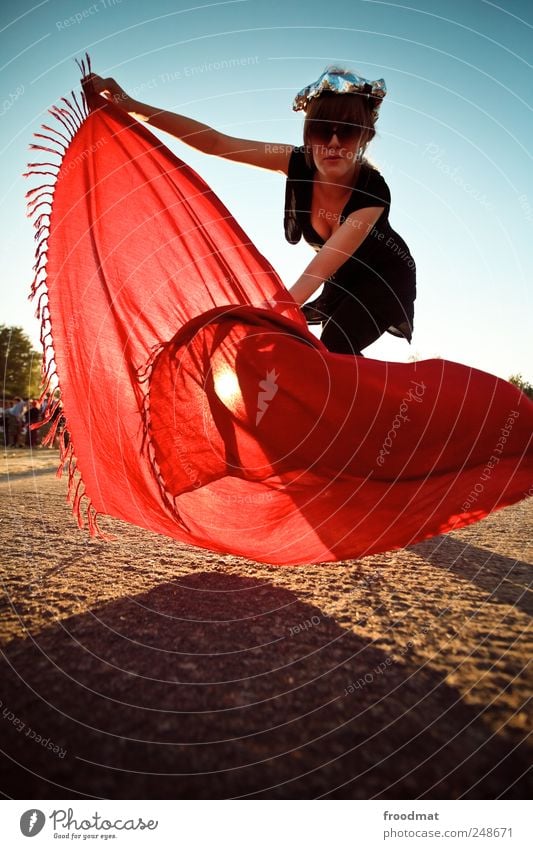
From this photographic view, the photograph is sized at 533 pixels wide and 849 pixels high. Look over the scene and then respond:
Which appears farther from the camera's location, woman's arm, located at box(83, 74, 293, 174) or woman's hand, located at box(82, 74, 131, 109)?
woman's arm, located at box(83, 74, 293, 174)

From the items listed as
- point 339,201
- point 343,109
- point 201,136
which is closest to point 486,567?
point 339,201

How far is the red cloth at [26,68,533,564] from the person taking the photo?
1.78m

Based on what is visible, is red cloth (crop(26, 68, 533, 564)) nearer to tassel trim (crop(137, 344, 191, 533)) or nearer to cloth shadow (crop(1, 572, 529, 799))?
tassel trim (crop(137, 344, 191, 533))

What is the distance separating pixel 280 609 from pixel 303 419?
748 mm

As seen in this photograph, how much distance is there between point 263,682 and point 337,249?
1810 mm

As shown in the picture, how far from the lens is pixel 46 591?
1.78 m

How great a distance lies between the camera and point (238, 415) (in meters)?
1.81

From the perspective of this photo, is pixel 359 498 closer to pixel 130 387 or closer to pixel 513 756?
pixel 513 756

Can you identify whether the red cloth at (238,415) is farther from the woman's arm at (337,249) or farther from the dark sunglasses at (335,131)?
the dark sunglasses at (335,131)

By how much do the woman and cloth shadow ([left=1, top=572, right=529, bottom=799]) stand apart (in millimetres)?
1615

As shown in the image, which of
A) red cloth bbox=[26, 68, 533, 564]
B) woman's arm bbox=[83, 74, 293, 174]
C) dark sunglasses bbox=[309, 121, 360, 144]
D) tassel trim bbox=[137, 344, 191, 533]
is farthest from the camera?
woman's arm bbox=[83, 74, 293, 174]

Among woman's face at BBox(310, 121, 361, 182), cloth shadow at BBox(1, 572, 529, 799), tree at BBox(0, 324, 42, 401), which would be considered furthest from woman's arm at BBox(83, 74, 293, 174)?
tree at BBox(0, 324, 42, 401)

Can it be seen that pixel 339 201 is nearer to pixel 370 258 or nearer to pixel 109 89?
pixel 370 258

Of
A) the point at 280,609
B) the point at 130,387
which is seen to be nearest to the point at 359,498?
the point at 280,609
